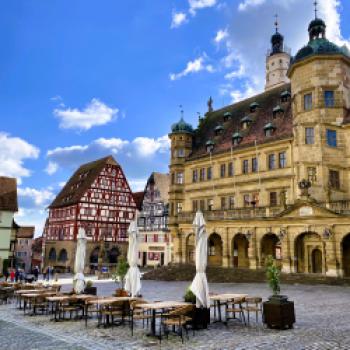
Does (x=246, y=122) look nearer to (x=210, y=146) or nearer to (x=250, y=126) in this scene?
(x=250, y=126)

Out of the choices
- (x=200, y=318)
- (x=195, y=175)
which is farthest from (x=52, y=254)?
(x=200, y=318)

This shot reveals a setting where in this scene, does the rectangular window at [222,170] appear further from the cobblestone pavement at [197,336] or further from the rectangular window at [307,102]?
the cobblestone pavement at [197,336]

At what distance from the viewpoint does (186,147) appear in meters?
47.2

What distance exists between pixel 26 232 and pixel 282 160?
5866 cm

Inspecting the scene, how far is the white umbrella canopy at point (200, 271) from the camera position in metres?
12.2

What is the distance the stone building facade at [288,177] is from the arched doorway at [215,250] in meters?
0.11

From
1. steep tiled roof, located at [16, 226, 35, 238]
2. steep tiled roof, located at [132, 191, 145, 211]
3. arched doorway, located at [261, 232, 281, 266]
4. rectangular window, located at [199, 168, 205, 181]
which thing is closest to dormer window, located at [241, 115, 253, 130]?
rectangular window, located at [199, 168, 205, 181]

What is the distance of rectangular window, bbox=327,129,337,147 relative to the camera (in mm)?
33438

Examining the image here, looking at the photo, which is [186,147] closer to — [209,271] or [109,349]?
[209,271]

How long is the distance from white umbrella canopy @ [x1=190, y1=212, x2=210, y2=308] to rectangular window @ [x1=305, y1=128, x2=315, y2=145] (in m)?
22.6

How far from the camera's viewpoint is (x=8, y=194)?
46.8 m

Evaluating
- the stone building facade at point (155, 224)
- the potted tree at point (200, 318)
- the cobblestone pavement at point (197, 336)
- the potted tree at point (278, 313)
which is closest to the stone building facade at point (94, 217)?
the stone building facade at point (155, 224)

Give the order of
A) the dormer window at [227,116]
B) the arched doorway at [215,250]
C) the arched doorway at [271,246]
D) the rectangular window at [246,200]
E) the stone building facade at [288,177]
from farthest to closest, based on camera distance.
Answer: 1. the dormer window at [227,116]
2. the arched doorway at [215,250]
3. the rectangular window at [246,200]
4. the arched doorway at [271,246]
5. the stone building facade at [288,177]

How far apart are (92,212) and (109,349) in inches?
1979
